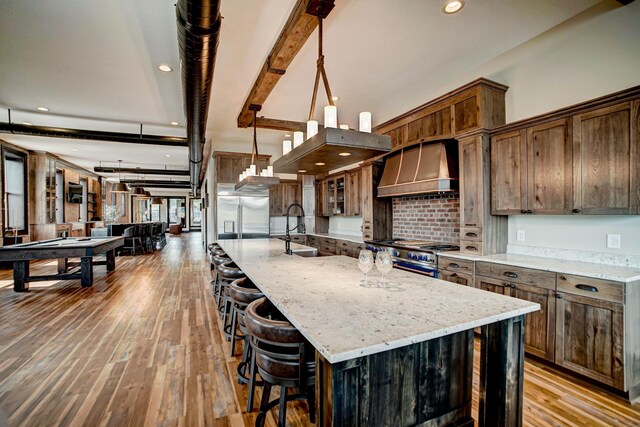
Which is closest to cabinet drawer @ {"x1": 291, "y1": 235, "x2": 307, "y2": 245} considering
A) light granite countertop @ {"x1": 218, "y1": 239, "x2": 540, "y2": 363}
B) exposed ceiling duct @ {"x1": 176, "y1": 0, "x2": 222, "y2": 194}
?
exposed ceiling duct @ {"x1": 176, "y1": 0, "x2": 222, "y2": 194}

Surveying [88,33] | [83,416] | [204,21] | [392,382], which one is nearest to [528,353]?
[392,382]

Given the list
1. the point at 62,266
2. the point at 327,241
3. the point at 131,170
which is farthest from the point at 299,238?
the point at 131,170

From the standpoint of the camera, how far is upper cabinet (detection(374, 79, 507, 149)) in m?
3.28

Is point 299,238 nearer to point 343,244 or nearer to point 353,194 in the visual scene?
point 343,244

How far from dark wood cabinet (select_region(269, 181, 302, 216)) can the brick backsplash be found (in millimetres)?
3187

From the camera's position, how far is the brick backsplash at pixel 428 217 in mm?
4062

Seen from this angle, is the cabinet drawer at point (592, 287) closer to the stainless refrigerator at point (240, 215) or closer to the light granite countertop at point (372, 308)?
the light granite countertop at point (372, 308)

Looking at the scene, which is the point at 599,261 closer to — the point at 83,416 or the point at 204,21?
the point at 204,21

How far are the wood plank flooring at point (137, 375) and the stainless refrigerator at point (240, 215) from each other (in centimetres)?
255

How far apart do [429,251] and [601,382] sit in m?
1.79

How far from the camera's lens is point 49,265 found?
24.3 feet

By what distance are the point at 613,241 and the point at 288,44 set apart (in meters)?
3.28

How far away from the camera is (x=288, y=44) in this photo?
8.80 ft

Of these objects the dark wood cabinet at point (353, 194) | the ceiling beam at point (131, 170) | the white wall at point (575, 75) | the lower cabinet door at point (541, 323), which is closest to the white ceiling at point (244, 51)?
the white wall at point (575, 75)
